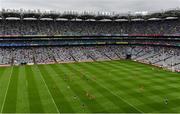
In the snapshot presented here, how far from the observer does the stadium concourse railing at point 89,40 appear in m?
88.0

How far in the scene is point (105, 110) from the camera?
3347 cm

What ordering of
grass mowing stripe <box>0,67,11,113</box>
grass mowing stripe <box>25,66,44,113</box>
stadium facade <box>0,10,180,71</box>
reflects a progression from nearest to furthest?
grass mowing stripe <box>25,66,44,113</box>, grass mowing stripe <box>0,67,11,113</box>, stadium facade <box>0,10,180,71</box>

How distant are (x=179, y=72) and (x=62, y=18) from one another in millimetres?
56815

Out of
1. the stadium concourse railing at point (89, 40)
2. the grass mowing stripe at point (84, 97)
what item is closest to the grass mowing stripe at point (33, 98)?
the grass mowing stripe at point (84, 97)

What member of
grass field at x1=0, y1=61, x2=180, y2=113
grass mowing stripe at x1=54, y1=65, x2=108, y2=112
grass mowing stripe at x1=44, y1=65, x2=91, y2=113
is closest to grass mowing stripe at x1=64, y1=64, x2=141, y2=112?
grass field at x1=0, y1=61, x2=180, y2=113

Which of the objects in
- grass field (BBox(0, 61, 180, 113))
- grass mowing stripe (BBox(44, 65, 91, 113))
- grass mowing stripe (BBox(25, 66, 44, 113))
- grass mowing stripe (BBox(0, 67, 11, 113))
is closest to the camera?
grass mowing stripe (BBox(25, 66, 44, 113))

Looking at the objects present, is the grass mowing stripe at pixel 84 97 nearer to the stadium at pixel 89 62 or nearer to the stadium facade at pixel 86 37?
the stadium at pixel 89 62

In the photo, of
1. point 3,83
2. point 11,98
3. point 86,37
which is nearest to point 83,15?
point 86,37

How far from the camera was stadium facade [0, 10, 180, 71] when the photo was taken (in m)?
84.7

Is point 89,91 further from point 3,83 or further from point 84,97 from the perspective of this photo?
point 3,83

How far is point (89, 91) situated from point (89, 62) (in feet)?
127

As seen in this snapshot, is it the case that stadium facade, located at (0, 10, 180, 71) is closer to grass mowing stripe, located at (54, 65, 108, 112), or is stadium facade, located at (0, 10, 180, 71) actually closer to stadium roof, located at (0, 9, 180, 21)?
stadium roof, located at (0, 9, 180, 21)

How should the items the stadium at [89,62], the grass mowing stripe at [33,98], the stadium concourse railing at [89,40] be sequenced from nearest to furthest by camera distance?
1. the grass mowing stripe at [33,98]
2. the stadium at [89,62]
3. the stadium concourse railing at [89,40]

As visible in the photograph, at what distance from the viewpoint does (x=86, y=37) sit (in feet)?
325
